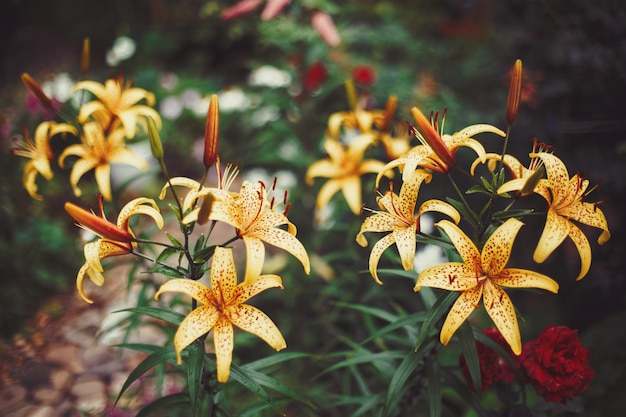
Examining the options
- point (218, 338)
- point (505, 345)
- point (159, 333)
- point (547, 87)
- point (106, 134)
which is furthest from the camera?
point (159, 333)

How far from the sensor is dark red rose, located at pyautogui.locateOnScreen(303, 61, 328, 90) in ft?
6.19

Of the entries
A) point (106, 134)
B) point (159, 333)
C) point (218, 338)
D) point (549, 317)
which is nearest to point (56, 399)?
point (159, 333)

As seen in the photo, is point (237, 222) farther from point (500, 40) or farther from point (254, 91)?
point (500, 40)

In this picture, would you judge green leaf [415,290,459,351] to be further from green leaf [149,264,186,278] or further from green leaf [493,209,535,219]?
green leaf [149,264,186,278]

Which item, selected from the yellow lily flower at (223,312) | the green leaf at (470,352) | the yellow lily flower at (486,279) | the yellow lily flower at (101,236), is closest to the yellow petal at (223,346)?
the yellow lily flower at (223,312)

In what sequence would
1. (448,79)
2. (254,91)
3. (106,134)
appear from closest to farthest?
(106,134), (254,91), (448,79)

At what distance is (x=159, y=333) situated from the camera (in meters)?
2.09

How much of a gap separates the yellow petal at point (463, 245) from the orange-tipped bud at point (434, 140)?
0.40 ft

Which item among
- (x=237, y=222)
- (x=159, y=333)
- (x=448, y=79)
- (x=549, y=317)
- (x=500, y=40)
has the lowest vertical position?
(x=159, y=333)

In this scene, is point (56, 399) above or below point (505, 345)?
below

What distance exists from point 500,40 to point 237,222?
2.60m

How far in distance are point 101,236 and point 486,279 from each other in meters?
0.70

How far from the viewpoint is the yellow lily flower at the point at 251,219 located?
82 cm

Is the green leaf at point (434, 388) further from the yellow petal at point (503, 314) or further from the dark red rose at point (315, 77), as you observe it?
the dark red rose at point (315, 77)
